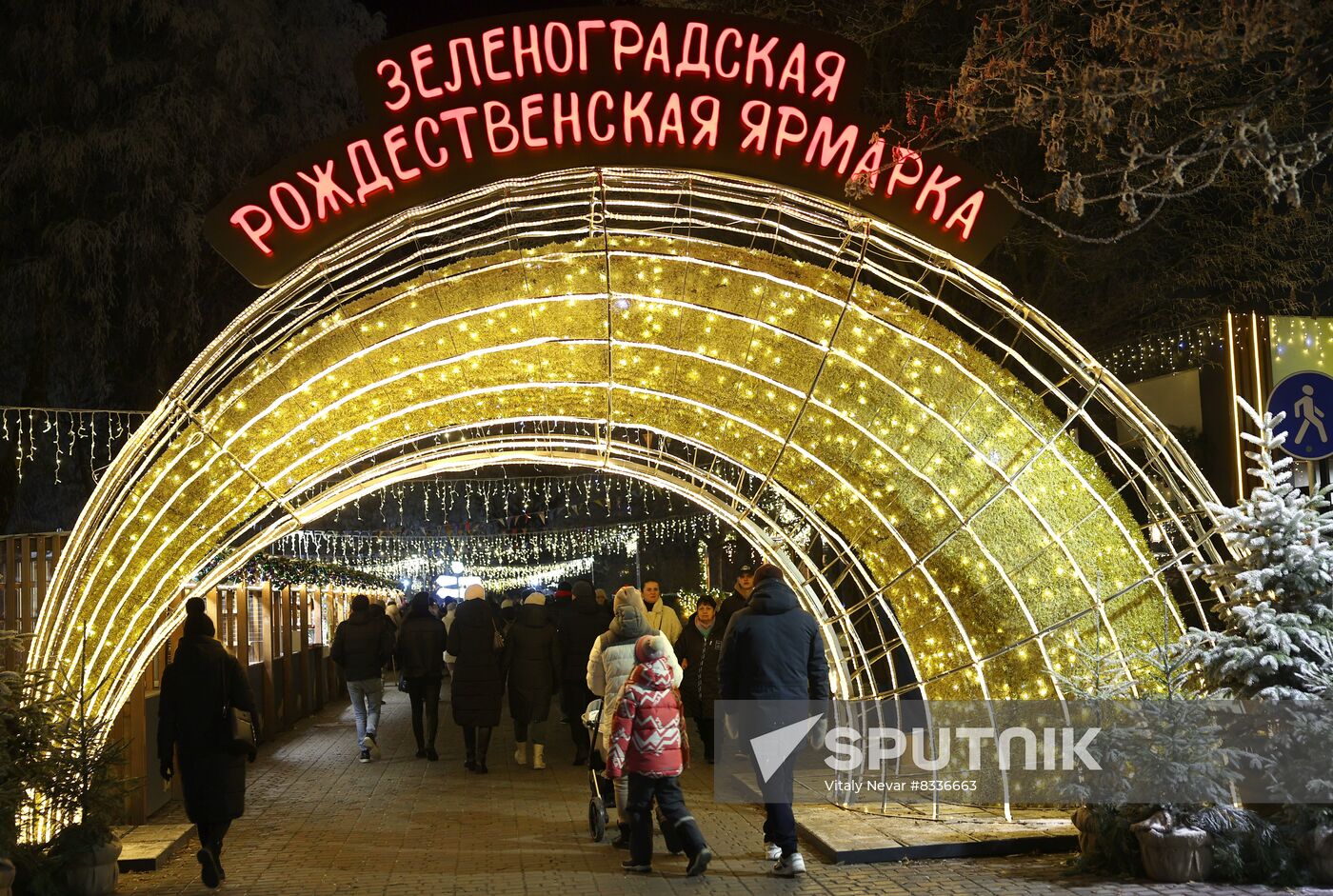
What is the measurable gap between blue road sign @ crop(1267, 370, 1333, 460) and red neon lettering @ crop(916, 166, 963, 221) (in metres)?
2.82

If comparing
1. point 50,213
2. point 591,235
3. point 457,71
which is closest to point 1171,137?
point 591,235

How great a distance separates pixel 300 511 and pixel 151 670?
227 cm

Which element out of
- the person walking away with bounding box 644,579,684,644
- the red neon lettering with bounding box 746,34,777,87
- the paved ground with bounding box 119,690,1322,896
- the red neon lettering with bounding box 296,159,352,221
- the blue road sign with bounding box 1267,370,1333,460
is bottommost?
the paved ground with bounding box 119,690,1322,896

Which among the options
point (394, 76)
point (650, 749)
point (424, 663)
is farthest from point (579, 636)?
point (394, 76)

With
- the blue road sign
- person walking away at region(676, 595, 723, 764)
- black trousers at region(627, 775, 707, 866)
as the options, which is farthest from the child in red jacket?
person walking away at region(676, 595, 723, 764)

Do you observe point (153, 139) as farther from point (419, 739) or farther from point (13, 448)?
point (419, 739)

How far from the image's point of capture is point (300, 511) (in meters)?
11.8

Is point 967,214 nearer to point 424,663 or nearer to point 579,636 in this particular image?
point 579,636

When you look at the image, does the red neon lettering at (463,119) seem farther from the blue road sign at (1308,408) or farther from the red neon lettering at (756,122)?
the blue road sign at (1308,408)

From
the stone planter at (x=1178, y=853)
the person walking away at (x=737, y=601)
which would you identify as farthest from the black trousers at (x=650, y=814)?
the person walking away at (x=737, y=601)

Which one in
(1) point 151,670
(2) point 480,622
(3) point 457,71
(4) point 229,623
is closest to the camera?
(3) point 457,71

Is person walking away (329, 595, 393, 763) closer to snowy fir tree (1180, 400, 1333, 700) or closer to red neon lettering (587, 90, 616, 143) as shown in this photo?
red neon lettering (587, 90, 616, 143)

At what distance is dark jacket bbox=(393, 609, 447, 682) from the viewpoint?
51.4 ft

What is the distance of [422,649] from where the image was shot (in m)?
15.7
